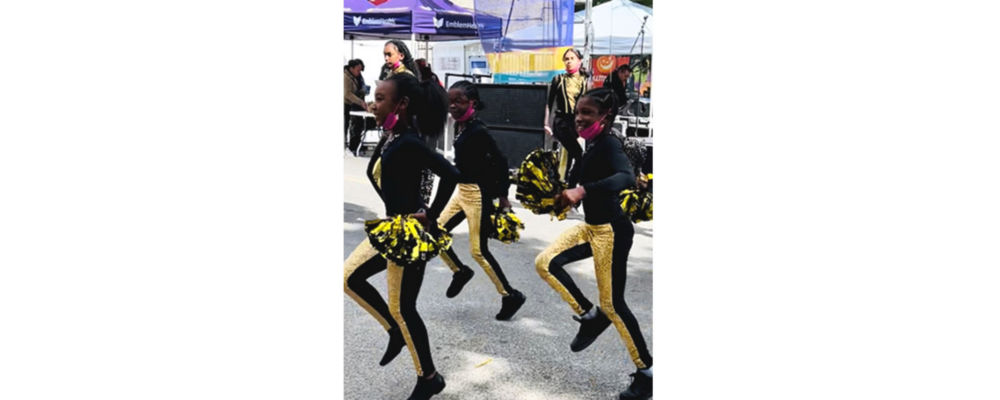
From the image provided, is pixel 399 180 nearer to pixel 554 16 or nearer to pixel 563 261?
pixel 563 261

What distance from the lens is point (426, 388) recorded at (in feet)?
9.88

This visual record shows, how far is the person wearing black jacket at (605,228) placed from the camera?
9.48 ft

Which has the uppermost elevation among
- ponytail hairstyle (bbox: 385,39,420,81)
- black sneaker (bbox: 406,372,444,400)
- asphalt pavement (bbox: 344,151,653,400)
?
ponytail hairstyle (bbox: 385,39,420,81)

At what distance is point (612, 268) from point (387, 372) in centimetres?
90

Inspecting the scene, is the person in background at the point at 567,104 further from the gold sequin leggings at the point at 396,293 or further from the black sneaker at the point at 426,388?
the black sneaker at the point at 426,388

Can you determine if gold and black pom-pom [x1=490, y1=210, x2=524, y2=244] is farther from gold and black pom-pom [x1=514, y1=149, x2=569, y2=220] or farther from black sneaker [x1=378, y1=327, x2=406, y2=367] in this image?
black sneaker [x1=378, y1=327, x2=406, y2=367]

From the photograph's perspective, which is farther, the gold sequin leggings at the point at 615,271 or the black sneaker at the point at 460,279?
the black sneaker at the point at 460,279

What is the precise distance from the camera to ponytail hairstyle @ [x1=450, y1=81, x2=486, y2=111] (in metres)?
3.27

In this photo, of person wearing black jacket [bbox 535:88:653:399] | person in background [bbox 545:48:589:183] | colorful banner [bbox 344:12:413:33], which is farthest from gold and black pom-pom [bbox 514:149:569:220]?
colorful banner [bbox 344:12:413:33]

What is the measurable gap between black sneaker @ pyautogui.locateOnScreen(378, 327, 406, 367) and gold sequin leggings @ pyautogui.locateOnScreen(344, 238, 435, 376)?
0.05m

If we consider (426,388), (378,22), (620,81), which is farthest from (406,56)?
(426,388)

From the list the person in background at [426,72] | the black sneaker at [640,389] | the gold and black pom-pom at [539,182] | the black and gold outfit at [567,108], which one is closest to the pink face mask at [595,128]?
the black and gold outfit at [567,108]

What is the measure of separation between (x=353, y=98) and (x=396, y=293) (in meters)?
0.70

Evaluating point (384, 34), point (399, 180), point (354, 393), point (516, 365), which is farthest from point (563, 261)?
point (384, 34)
